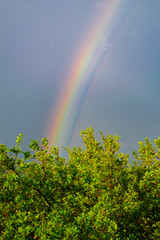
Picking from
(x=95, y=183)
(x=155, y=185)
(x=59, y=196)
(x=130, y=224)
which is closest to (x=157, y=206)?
(x=155, y=185)

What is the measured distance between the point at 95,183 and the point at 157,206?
3.93m

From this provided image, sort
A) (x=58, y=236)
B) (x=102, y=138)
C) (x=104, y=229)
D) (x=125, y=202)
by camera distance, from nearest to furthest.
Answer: (x=58, y=236), (x=104, y=229), (x=125, y=202), (x=102, y=138)

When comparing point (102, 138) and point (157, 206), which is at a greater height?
point (102, 138)

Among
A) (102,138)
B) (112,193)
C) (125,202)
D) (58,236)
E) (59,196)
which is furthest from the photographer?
(102,138)

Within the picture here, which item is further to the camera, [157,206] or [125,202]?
[157,206]

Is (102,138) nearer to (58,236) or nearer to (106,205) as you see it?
(106,205)

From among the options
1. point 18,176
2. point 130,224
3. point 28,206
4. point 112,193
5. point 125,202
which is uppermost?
point 18,176

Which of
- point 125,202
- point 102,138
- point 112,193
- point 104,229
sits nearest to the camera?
point 104,229

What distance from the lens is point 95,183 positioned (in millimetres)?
9750

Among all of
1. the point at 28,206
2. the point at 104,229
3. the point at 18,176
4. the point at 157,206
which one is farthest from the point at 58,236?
the point at 157,206

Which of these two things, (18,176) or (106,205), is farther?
(18,176)

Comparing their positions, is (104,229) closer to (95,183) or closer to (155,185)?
(95,183)

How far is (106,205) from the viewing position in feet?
26.8

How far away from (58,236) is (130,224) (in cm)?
440
